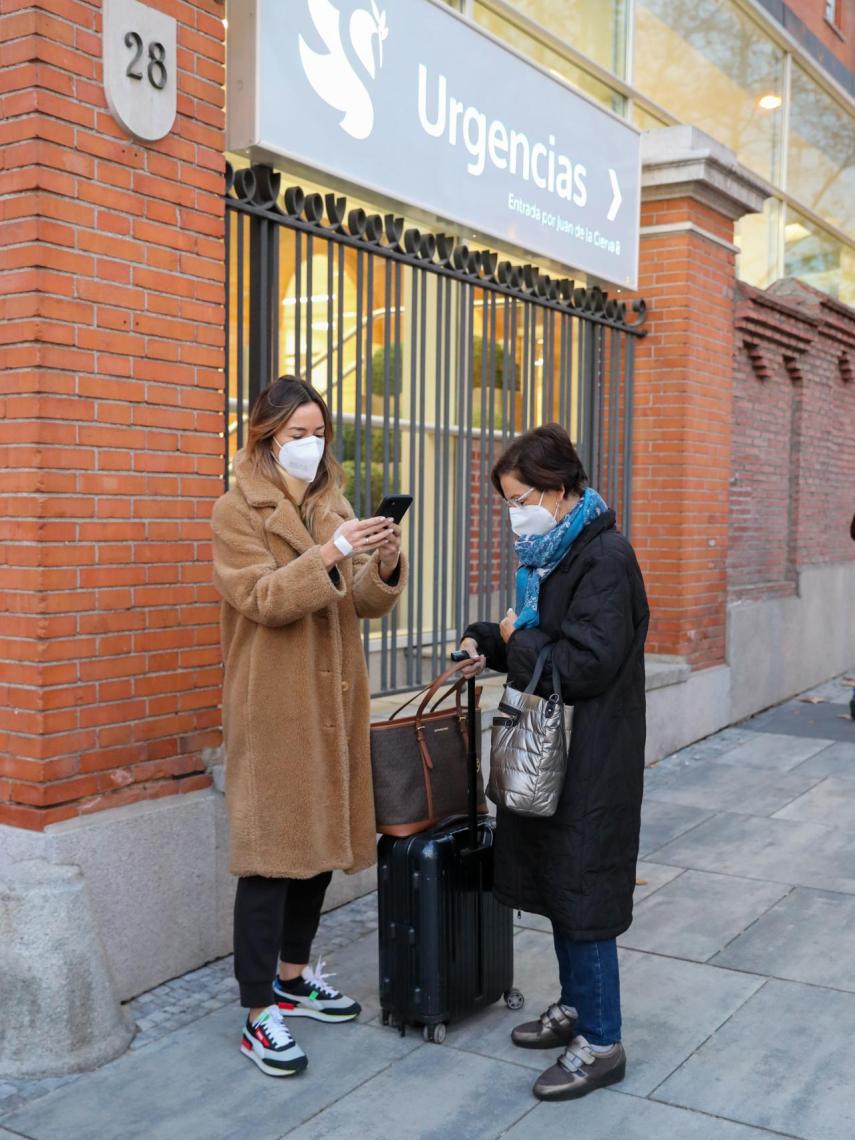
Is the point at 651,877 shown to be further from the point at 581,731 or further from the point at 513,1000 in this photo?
the point at 581,731

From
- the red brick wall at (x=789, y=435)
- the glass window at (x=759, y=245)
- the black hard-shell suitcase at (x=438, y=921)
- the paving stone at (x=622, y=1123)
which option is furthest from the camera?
the glass window at (x=759, y=245)

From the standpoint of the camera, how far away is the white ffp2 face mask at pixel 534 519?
3312mm

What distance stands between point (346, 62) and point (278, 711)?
9.40 ft

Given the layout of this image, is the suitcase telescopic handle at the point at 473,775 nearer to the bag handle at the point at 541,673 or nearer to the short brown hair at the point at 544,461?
the bag handle at the point at 541,673

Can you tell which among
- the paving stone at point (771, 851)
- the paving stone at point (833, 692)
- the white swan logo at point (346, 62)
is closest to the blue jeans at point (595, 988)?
the paving stone at point (771, 851)

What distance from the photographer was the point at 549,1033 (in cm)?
361

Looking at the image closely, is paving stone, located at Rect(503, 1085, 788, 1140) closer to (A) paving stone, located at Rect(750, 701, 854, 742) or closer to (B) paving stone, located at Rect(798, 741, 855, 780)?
(B) paving stone, located at Rect(798, 741, 855, 780)

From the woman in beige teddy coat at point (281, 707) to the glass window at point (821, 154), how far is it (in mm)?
11427

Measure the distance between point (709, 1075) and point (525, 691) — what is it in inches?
50.9

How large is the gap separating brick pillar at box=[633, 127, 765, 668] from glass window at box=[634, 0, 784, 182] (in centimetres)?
282

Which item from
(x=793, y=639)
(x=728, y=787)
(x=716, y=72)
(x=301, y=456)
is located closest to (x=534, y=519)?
(x=301, y=456)

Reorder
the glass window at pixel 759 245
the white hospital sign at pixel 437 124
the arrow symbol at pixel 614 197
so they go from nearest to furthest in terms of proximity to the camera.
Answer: the white hospital sign at pixel 437 124 < the arrow symbol at pixel 614 197 < the glass window at pixel 759 245

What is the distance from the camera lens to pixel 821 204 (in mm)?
14344

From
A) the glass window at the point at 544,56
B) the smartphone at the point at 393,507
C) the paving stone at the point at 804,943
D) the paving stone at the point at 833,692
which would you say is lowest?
the paving stone at the point at 804,943
